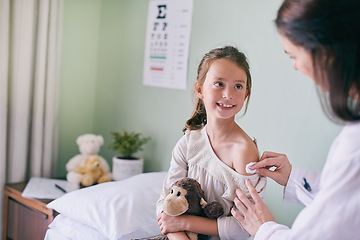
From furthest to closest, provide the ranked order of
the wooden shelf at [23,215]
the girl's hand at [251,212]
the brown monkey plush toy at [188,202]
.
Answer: the wooden shelf at [23,215], the brown monkey plush toy at [188,202], the girl's hand at [251,212]

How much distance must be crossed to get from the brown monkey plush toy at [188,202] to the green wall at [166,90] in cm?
68

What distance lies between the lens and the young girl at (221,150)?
4.09ft

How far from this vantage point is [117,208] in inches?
65.6

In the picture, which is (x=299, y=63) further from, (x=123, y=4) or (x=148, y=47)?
(x=123, y=4)

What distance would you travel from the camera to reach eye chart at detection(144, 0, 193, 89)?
2225mm

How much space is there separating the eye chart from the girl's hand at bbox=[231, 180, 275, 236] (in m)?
1.14

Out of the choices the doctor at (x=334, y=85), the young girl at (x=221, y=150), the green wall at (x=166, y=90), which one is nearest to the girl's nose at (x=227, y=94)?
the young girl at (x=221, y=150)

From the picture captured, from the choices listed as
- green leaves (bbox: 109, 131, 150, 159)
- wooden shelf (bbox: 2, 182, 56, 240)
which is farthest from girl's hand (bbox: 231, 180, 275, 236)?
green leaves (bbox: 109, 131, 150, 159)

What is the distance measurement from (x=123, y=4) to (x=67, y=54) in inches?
19.0

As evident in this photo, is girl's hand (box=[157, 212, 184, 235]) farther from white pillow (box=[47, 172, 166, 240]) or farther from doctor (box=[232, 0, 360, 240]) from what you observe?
doctor (box=[232, 0, 360, 240])

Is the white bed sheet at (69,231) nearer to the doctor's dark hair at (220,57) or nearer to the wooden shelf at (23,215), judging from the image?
the wooden shelf at (23,215)

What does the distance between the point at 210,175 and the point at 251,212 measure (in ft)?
0.67

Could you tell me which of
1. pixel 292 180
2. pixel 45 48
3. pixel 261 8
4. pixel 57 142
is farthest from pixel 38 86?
pixel 292 180

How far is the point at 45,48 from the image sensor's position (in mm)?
2338
